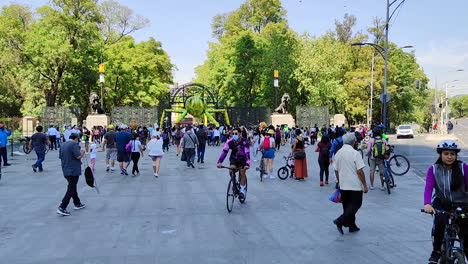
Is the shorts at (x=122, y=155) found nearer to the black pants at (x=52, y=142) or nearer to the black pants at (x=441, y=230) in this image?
the black pants at (x=441, y=230)

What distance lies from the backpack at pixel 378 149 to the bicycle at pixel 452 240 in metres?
7.29

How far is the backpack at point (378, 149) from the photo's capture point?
12125mm

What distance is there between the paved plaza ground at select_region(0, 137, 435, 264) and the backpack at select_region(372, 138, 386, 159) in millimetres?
918

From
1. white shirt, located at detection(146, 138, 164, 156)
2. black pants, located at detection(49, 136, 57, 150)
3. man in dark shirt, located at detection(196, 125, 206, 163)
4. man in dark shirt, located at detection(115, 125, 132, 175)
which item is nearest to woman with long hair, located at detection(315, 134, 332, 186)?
white shirt, located at detection(146, 138, 164, 156)

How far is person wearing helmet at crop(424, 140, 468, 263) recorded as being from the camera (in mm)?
4915

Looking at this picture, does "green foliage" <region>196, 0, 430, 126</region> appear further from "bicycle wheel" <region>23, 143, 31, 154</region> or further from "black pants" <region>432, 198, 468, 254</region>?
"black pants" <region>432, 198, 468, 254</region>

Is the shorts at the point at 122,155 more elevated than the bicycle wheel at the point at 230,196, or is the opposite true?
the shorts at the point at 122,155

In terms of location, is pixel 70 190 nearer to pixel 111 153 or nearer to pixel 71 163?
pixel 71 163

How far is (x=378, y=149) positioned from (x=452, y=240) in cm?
751

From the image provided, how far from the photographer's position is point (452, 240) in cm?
481

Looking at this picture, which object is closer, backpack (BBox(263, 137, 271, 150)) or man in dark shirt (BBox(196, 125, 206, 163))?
backpack (BBox(263, 137, 271, 150))

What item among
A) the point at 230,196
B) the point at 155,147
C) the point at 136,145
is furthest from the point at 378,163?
the point at 136,145

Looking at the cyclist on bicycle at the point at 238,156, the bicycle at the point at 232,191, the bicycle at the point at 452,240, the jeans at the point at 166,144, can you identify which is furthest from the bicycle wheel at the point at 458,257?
the jeans at the point at 166,144

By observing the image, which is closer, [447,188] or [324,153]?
[447,188]
